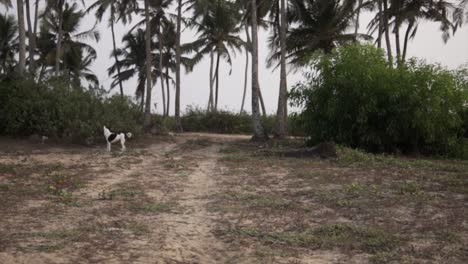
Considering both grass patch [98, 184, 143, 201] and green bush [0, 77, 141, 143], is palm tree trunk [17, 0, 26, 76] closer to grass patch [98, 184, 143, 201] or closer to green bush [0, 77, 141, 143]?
green bush [0, 77, 141, 143]

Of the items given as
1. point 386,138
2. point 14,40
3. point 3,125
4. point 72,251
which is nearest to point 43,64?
point 14,40

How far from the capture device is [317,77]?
15336 millimetres

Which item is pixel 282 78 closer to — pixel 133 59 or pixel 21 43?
pixel 21 43

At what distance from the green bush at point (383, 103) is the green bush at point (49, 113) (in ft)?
25.3

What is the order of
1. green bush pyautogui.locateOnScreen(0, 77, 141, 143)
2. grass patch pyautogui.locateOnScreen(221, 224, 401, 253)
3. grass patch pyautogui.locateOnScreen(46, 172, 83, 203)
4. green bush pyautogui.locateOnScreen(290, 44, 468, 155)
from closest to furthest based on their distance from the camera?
1. grass patch pyautogui.locateOnScreen(221, 224, 401, 253)
2. grass patch pyautogui.locateOnScreen(46, 172, 83, 203)
3. green bush pyautogui.locateOnScreen(290, 44, 468, 155)
4. green bush pyautogui.locateOnScreen(0, 77, 141, 143)

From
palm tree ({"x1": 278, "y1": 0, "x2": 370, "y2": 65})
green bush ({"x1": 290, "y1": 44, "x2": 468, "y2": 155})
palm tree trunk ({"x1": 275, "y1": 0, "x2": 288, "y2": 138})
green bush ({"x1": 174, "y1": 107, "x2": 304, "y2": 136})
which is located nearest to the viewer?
green bush ({"x1": 290, "y1": 44, "x2": 468, "y2": 155})

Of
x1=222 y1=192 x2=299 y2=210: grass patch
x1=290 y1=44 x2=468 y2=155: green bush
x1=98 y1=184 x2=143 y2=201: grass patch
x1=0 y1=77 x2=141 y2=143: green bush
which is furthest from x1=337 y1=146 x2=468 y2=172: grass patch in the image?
x1=0 y1=77 x2=141 y2=143: green bush

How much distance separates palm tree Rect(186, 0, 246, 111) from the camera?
2867 cm

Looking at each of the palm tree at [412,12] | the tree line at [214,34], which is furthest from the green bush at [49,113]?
the palm tree at [412,12]

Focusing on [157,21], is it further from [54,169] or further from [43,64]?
[54,169]

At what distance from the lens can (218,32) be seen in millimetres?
29688

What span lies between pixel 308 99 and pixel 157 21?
14.3 m

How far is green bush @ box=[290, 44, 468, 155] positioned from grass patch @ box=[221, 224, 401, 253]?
29.7 feet

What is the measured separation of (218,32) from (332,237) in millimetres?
25849
